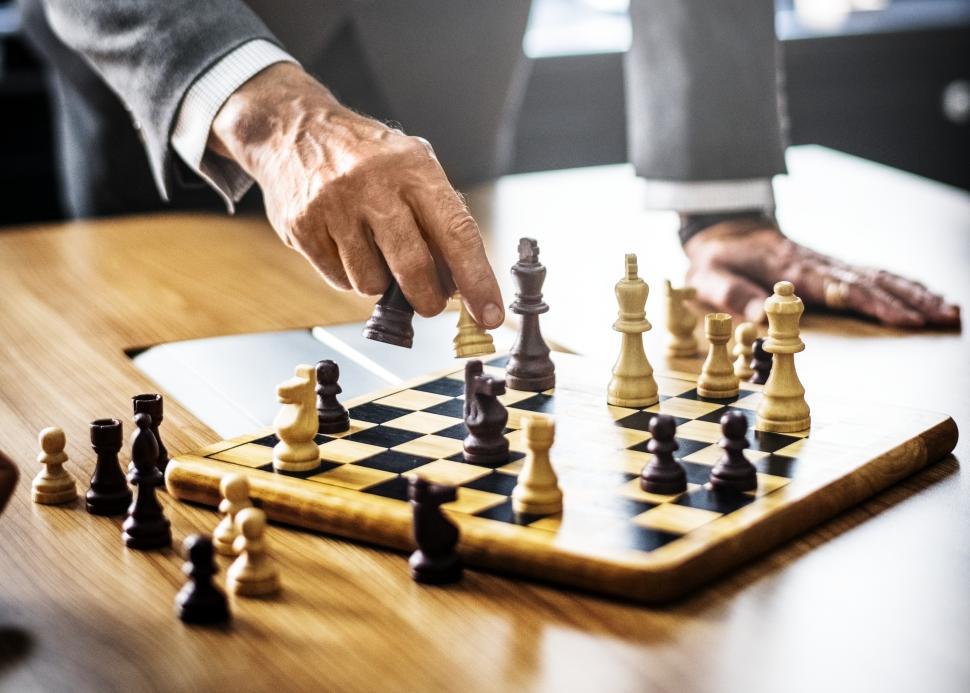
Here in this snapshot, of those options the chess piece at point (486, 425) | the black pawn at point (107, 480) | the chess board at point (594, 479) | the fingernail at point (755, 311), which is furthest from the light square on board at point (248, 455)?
the fingernail at point (755, 311)

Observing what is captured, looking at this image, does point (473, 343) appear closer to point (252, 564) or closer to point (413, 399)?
point (413, 399)

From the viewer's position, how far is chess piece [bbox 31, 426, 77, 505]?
1302 mm

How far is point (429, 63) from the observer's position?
2.78 metres

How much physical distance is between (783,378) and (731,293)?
0.69 metres

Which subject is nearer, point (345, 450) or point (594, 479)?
point (594, 479)

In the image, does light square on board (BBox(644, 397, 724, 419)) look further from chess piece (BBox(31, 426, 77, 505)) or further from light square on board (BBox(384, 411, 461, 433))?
chess piece (BBox(31, 426, 77, 505))

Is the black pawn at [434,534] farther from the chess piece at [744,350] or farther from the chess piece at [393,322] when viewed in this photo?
the chess piece at [744,350]

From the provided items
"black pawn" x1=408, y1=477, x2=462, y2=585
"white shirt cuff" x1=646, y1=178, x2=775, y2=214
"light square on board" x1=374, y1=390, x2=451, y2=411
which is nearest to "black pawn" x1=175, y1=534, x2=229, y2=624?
"black pawn" x1=408, y1=477, x2=462, y2=585

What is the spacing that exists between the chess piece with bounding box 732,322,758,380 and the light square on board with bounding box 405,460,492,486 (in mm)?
508

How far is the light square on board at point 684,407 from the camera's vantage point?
58.6 inches

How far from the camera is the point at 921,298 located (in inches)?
78.2

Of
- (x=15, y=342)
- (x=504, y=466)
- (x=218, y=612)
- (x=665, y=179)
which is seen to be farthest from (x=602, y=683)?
(x=665, y=179)

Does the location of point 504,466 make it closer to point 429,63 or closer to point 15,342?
point 15,342

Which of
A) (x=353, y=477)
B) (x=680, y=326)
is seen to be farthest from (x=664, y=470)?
(x=680, y=326)
